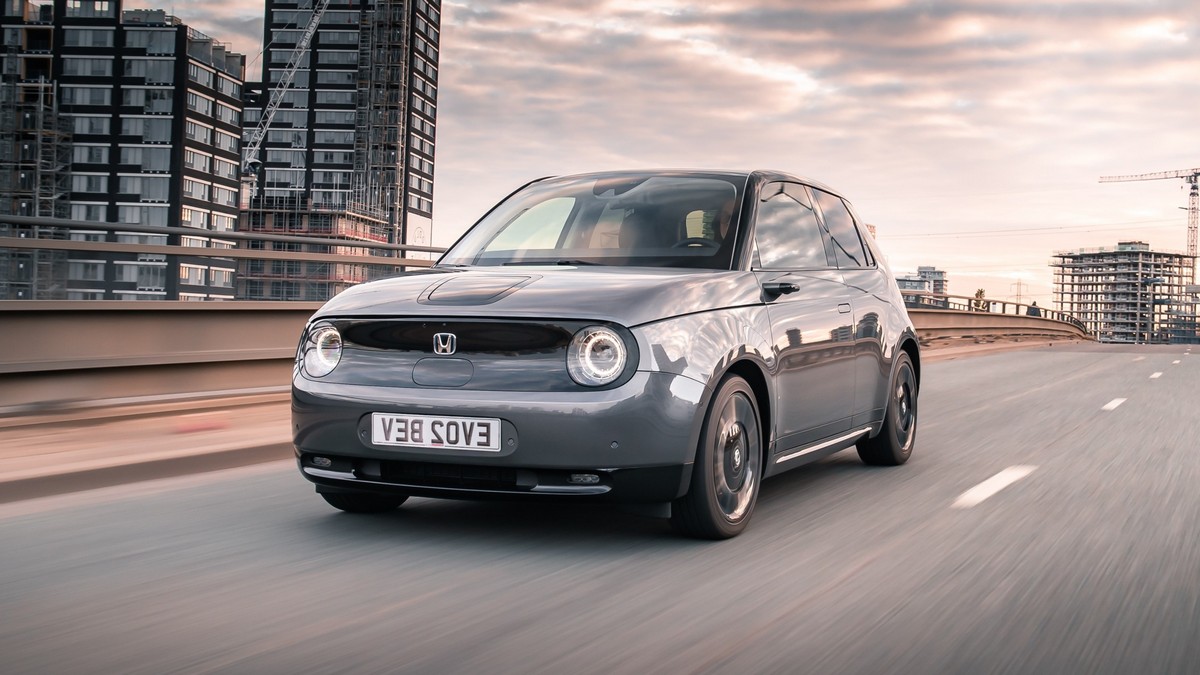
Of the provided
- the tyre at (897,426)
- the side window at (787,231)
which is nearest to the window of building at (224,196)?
the tyre at (897,426)

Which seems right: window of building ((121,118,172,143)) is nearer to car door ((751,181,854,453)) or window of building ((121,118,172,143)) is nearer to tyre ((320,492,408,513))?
car door ((751,181,854,453))

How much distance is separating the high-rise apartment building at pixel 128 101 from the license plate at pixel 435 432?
121 meters

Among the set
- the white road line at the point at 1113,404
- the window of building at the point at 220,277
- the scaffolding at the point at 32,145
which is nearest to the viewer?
the window of building at the point at 220,277

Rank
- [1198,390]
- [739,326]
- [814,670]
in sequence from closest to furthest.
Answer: [814,670] < [739,326] < [1198,390]

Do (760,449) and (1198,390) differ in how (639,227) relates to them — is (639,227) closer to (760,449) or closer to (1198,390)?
(760,449)

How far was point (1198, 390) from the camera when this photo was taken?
Result: 15438 mm

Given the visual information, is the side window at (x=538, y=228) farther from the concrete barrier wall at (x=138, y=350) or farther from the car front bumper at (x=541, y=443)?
the concrete barrier wall at (x=138, y=350)

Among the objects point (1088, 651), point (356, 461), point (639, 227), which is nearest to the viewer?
point (1088, 651)

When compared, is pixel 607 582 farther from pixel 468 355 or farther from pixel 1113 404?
pixel 1113 404

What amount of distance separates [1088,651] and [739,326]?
2069 millimetres

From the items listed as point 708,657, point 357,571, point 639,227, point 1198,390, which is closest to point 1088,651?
point 708,657

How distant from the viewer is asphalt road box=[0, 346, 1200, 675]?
3.52 metres

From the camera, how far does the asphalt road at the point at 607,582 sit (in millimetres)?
3518

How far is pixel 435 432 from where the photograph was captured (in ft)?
15.5
